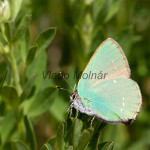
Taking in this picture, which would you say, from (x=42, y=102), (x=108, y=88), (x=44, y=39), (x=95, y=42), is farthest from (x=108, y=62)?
(x=95, y=42)

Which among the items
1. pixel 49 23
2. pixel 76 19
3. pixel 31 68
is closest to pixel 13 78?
pixel 31 68

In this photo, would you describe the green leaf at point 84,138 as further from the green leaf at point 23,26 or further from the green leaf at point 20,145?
the green leaf at point 23,26

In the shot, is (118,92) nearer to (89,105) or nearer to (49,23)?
(89,105)

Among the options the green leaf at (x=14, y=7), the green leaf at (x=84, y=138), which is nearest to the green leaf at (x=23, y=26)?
the green leaf at (x=14, y=7)

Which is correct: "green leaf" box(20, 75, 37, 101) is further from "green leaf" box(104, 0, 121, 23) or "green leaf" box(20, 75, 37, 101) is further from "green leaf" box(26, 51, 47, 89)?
"green leaf" box(104, 0, 121, 23)

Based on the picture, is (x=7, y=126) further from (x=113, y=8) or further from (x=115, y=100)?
(x=113, y=8)

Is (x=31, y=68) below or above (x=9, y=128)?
above
